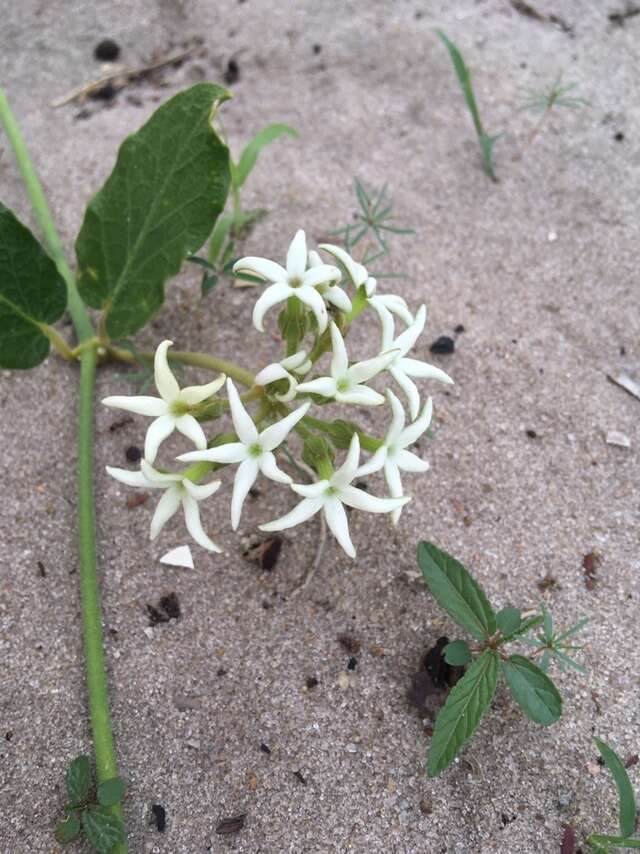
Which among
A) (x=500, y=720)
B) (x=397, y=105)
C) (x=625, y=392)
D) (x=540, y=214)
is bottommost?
(x=500, y=720)

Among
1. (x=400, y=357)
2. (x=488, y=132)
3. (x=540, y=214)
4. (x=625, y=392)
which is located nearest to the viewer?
(x=400, y=357)

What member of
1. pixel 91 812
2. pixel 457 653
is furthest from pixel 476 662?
pixel 91 812

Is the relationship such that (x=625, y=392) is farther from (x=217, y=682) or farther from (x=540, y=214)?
(x=217, y=682)

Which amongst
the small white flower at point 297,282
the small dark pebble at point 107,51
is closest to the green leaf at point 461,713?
the small white flower at point 297,282

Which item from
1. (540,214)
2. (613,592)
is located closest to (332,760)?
(613,592)

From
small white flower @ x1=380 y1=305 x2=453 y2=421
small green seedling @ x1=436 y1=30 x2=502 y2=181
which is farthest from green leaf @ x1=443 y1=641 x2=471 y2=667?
small green seedling @ x1=436 y1=30 x2=502 y2=181

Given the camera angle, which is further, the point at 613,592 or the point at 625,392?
the point at 625,392

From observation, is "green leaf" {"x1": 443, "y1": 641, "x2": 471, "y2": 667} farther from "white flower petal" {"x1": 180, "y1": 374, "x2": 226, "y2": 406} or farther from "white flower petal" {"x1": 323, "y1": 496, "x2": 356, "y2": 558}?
"white flower petal" {"x1": 180, "y1": 374, "x2": 226, "y2": 406}
